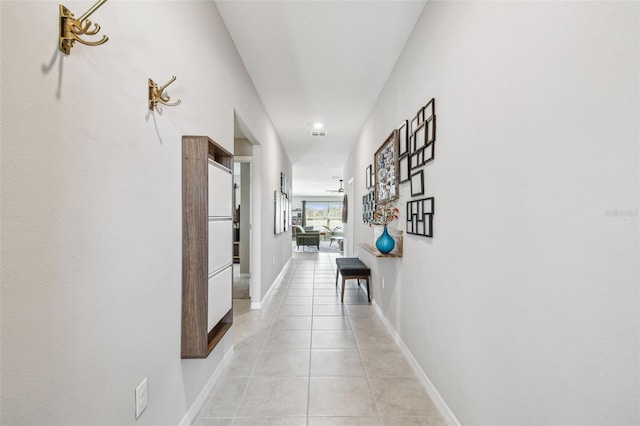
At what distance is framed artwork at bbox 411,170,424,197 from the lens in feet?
6.59

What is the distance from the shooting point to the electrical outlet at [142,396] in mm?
1152

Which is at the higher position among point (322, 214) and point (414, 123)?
point (414, 123)

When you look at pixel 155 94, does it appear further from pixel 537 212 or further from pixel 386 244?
pixel 386 244

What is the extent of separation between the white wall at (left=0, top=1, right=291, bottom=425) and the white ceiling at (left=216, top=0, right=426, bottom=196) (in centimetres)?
72

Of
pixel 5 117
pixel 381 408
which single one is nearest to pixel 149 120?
pixel 5 117

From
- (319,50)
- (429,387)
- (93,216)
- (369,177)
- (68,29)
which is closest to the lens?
(68,29)

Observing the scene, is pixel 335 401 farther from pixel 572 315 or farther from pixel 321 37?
pixel 321 37

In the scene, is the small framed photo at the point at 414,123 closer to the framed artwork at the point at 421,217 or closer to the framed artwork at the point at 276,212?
the framed artwork at the point at 421,217

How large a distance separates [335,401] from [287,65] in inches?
112

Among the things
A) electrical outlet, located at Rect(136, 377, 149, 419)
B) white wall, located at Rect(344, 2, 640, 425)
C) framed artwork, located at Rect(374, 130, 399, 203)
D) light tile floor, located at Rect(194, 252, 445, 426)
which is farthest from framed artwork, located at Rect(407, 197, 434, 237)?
electrical outlet, located at Rect(136, 377, 149, 419)

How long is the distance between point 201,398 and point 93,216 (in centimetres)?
142

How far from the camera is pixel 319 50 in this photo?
248cm

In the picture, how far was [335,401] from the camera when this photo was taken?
1.80m

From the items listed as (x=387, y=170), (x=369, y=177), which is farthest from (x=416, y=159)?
(x=369, y=177)
